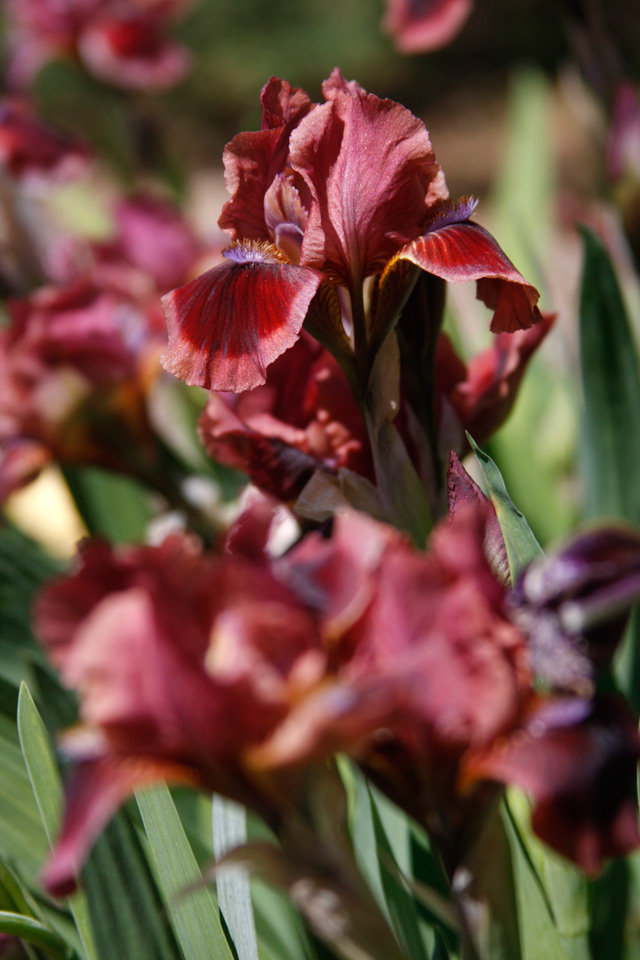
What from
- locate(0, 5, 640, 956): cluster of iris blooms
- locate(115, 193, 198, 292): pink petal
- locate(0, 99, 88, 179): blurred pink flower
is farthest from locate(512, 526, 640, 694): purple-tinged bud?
locate(0, 99, 88, 179): blurred pink flower

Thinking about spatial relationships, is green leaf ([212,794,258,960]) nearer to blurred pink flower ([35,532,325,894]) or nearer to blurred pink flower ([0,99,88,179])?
blurred pink flower ([35,532,325,894])

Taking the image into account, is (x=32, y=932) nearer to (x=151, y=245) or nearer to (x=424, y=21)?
(x=151, y=245)

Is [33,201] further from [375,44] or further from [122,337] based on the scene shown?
[375,44]

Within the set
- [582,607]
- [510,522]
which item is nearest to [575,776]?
[582,607]

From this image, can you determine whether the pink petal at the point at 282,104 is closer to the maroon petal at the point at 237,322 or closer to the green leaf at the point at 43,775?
the maroon petal at the point at 237,322

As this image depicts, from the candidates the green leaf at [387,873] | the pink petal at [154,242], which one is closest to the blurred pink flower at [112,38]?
the pink petal at [154,242]
